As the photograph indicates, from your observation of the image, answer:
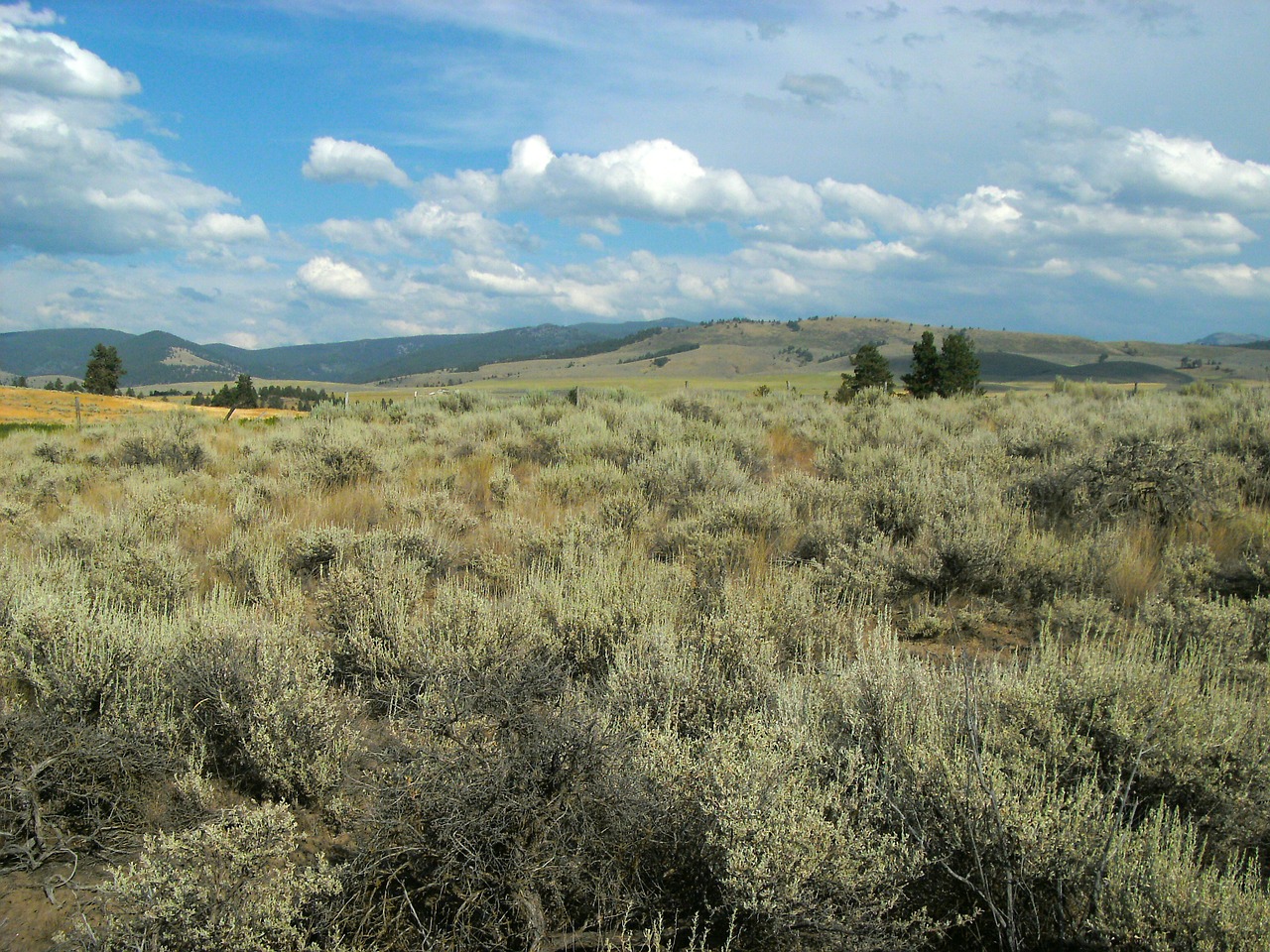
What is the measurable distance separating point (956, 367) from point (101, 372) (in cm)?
7434

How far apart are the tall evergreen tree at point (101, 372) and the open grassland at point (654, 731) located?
74.7 metres

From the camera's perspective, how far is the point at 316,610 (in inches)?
212

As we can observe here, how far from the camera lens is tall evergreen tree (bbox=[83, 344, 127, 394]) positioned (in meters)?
66.4

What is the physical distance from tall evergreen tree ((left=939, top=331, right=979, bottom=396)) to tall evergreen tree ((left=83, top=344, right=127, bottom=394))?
72219 millimetres

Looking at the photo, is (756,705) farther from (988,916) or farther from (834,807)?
(988,916)

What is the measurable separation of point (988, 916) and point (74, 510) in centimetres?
892

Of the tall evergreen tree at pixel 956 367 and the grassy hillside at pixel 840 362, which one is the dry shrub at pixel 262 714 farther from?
the grassy hillside at pixel 840 362

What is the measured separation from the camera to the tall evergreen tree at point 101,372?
66.4 m

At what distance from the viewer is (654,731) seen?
128 inches

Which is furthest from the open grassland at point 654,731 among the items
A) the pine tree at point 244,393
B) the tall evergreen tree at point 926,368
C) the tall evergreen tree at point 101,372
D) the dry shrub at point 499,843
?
the tall evergreen tree at point 101,372

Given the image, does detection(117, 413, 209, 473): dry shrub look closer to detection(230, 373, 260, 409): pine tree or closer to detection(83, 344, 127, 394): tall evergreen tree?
detection(230, 373, 260, 409): pine tree

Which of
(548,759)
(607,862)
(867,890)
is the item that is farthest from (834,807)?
(548,759)

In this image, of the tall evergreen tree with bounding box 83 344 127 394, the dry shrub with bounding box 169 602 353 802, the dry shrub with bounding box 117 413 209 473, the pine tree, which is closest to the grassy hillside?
the pine tree

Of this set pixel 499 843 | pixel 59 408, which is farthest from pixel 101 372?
pixel 499 843
